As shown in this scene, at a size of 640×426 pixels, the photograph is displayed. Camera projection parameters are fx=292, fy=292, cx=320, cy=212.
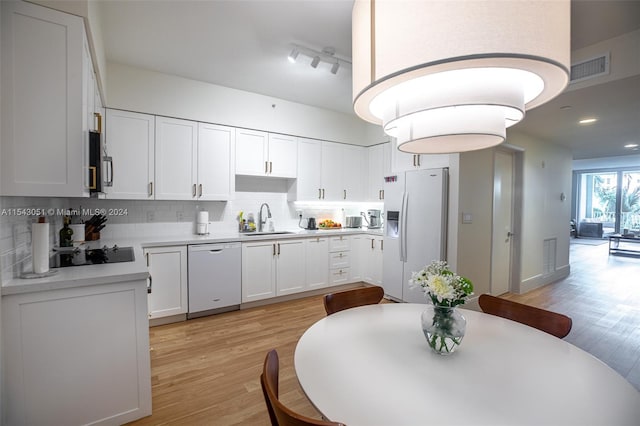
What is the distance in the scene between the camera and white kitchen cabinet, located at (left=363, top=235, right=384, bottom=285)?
437 cm

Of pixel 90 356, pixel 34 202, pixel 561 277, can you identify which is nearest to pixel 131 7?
pixel 34 202

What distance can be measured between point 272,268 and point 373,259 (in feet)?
5.19

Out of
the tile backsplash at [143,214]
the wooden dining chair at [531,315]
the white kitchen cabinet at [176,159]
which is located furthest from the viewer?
the white kitchen cabinet at [176,159]

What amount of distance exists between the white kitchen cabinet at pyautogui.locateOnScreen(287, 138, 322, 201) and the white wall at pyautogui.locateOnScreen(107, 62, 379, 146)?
176mm

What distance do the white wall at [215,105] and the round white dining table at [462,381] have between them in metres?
3.26

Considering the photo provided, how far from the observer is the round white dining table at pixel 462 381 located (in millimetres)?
839

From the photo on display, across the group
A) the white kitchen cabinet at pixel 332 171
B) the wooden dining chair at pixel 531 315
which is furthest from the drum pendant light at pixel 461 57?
the white kitchen cabinet at pixel 332 171

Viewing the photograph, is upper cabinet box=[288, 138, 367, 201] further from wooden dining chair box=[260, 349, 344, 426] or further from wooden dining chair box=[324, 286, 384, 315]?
wooden dining chair box=[260, 349, 344, 426]

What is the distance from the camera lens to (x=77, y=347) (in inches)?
64.6

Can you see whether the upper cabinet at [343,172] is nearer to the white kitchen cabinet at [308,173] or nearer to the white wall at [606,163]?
Answer: the white kitchen cabinet at [308,173]

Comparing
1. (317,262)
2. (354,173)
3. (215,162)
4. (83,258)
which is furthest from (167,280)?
(354,173)

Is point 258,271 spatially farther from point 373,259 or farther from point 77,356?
point 77,356

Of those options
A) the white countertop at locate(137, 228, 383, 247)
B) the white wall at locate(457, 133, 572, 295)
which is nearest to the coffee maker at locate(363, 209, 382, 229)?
the white countertop at locate(137, 228, 383, 247)

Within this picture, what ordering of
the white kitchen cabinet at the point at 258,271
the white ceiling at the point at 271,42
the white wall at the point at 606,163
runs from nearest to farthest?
the white ceiling at the point at 271,42 < the white kitchen cabinet at the point at 258,271 < the white wall at the point at 606,163
